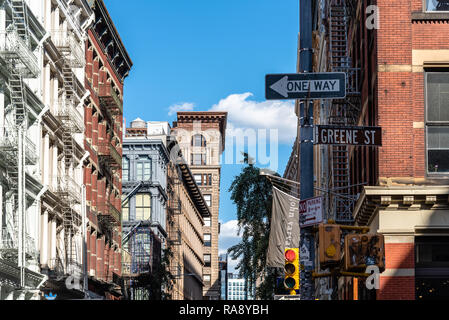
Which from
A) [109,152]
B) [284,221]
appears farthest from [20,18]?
[109,152]

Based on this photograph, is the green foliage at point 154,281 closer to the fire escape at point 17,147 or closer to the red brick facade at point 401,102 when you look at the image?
the fire escape at point 17,147

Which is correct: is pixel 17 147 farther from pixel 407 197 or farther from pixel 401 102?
pixel 407 197

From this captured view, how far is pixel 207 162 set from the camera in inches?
6816

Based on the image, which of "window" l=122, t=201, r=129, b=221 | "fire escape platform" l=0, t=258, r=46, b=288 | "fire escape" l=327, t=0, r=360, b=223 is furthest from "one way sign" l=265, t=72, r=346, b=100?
"window" l=122, t=201, r=129, b=221

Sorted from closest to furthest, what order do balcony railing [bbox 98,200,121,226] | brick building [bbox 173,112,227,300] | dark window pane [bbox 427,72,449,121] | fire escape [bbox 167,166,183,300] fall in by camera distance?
dark window pane [bbox 427,72,449,121] → balcony railing [bbox 98,200,121,226] → fire escape [bbox 167,166,183,300] → brick building [bbox 173,112,227,300]

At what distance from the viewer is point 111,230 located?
2424 inches

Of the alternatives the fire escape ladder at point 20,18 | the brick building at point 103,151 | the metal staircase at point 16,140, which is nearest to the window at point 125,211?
the brick building at point 103,151

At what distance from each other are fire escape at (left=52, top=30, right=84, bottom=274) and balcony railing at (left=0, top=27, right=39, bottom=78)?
7938 mm

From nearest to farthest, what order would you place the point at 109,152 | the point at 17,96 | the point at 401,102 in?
the point at 401,102 < the point at 17,96 < the point at 109,152

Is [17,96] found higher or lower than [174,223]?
higher

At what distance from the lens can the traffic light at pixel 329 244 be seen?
12.8m

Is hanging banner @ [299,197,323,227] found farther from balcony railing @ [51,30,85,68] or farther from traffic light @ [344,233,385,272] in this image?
balcony railing @ [51,30,85,68]

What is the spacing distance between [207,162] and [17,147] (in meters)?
138

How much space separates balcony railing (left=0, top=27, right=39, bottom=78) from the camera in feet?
114
